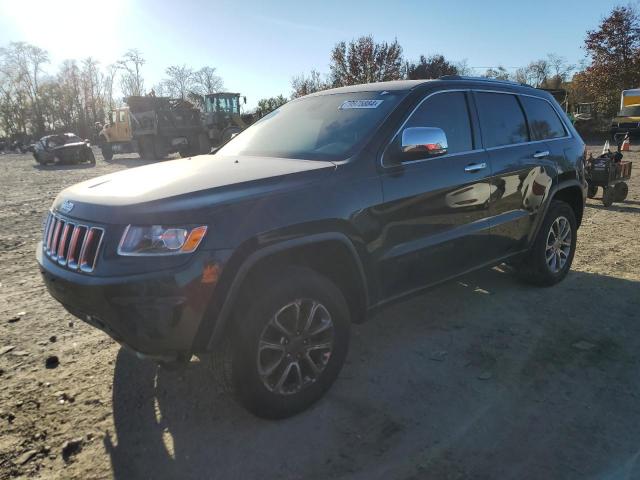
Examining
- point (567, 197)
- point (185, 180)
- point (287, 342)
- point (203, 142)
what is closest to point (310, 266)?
point (287, 342)

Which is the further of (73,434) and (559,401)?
(559,401)

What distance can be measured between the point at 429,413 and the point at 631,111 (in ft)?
92.5

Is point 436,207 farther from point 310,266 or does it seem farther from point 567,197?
point 567,197

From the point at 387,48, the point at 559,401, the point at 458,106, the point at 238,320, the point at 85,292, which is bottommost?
the point at 559,401

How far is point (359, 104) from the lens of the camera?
3537mm

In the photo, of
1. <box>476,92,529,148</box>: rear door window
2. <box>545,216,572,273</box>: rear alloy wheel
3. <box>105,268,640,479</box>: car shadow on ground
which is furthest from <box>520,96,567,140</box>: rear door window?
<box>105,268,640,479</box>: car shadow on ground

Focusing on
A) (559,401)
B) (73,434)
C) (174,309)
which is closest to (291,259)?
(174,309)

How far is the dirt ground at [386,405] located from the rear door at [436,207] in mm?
632

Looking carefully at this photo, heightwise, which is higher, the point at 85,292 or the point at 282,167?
the point at 282,167

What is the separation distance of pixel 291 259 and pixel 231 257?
47 centimetres

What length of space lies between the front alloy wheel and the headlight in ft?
2.03

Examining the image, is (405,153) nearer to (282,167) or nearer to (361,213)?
(361,213)

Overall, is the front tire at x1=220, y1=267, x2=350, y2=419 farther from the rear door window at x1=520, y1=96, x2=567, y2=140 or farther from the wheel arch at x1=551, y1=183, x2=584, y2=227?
the wheel arch at x1=551, y1=183, x2=584, y2=227

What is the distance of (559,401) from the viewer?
2.94 metres
